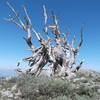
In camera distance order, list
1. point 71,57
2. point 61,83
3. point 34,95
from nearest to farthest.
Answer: point 34,95, point 61,83, point 71,57

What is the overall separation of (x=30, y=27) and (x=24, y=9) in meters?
1.73

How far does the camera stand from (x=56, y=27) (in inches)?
914

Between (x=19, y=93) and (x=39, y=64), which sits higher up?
(x=39, y=64)

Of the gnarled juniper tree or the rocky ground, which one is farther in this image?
the gnarled juniper tree

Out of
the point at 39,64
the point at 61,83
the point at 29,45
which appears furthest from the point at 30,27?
the point at 61,83

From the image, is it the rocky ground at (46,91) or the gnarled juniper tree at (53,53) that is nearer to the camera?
the rocky ground at (46,91)

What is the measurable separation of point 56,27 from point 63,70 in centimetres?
399

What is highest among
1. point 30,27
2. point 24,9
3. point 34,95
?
point 24,9

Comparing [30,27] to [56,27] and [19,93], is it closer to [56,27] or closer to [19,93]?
[56,27]

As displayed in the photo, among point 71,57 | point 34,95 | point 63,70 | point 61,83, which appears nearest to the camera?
point 34,95

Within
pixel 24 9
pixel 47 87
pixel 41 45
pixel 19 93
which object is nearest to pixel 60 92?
pixel 47 87

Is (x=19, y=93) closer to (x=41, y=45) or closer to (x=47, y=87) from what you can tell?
(x=47, y=87)

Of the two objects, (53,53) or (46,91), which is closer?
(46,91)

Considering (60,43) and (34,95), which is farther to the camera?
(60,43)
